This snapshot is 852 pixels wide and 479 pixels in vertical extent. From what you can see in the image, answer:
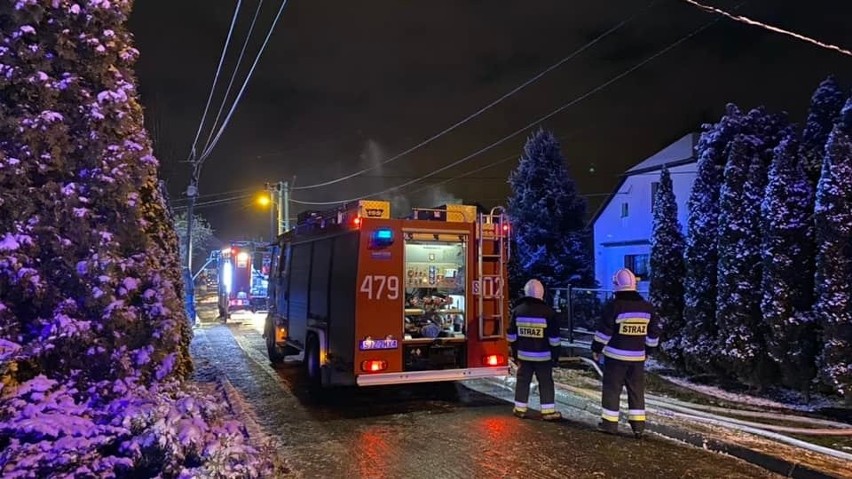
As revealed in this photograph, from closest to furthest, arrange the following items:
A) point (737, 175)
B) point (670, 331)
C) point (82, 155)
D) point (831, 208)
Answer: point (82, 155) < point (831, 208) < point (737, 175) < point (670, 331)

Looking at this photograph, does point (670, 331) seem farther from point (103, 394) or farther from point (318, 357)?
point (103, 394)

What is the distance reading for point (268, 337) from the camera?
12617 mm

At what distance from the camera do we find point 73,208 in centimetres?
513

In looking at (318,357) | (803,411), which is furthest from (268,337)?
(803,411)

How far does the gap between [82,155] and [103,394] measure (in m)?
1.94

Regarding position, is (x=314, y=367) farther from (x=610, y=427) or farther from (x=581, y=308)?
(x=581, y=308)

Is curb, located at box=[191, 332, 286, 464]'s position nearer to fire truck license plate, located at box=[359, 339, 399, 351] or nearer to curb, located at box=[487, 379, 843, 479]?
fire truck license plate, located at box=[359, 339, 399, 351]

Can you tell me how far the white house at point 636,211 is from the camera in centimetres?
2405

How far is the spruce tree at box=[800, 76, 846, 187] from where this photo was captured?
820cm

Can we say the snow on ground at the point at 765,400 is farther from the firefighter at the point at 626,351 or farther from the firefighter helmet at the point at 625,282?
the firefighter helmet at the point at 625,282

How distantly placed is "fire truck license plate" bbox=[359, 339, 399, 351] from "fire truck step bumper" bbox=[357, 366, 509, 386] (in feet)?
1.04

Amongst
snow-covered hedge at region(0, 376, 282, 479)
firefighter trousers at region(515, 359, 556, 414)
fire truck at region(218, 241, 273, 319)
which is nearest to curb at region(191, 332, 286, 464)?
snow-covered hedge at region(0, 376, 282, 479)

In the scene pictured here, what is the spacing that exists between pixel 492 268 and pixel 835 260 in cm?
393

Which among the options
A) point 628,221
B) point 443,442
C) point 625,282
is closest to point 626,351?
point 625,282
